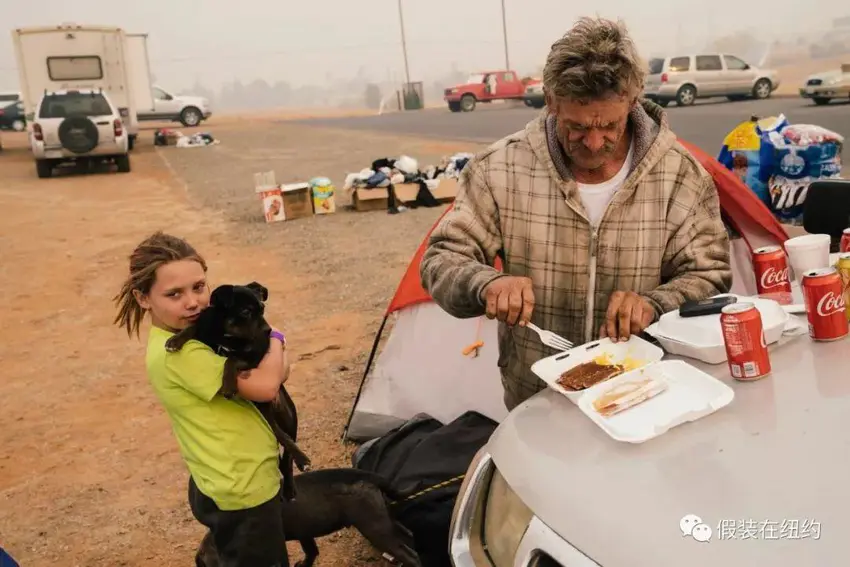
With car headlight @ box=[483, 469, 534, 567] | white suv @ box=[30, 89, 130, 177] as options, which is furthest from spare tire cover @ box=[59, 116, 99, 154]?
car headlight @ box=[483, 469, 534, 567]

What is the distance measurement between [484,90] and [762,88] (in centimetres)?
1304

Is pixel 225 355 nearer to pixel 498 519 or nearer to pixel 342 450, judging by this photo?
pixel 498 519

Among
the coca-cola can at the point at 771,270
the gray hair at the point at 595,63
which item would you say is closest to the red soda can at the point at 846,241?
the coca-cola can at the point at 771,270

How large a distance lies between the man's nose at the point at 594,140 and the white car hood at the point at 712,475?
74 centimetres

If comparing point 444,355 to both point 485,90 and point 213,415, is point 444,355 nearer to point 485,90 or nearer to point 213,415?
point 213,415

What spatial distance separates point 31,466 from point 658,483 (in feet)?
→ 12.9

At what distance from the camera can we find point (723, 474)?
1648 mm

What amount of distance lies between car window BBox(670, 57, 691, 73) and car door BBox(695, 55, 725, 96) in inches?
10.2

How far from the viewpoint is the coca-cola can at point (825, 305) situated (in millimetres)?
2092

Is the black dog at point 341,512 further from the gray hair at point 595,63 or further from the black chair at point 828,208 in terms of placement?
the black chair at point 828,208

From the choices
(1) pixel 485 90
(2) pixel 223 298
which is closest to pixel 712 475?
(2) pixel 223 298

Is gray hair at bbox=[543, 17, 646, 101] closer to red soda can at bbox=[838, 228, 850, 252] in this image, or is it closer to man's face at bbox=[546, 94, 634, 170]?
man's face at bbox=[546, 94, 634, 170]

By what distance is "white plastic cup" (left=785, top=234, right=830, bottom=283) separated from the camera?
2.58 meters

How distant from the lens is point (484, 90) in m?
34.3
